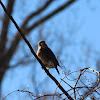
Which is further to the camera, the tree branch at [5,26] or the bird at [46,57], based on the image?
the tree branch at [5,26]

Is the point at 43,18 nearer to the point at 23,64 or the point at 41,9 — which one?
the point at 41,9

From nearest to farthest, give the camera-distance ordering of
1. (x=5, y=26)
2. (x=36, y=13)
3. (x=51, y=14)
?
(x=5, y=26)
(x=36, y=13)
(x=51, y=14)

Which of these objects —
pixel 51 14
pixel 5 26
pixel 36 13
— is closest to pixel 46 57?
pixel 5 26

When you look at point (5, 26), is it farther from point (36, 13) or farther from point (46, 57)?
point (46, 57)

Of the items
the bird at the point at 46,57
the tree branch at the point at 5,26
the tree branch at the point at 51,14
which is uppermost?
the tree branch at the point at 51,14

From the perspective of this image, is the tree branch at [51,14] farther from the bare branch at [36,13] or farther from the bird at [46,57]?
the bird at [46,57]

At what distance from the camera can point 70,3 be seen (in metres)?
11.5

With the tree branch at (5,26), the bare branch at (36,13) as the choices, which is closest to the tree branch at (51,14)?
the bare branch at (36,13)

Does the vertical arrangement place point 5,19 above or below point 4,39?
above

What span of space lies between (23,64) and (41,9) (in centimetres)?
280

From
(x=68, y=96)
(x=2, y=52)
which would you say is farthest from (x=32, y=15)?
(x=68, y=96)

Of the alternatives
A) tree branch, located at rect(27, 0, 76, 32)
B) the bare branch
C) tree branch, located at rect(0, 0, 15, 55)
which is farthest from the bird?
tree branch, located at rect(27, 0, 76, 32)

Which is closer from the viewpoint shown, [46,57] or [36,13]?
[46,57]

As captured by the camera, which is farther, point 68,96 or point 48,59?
point 48,59
